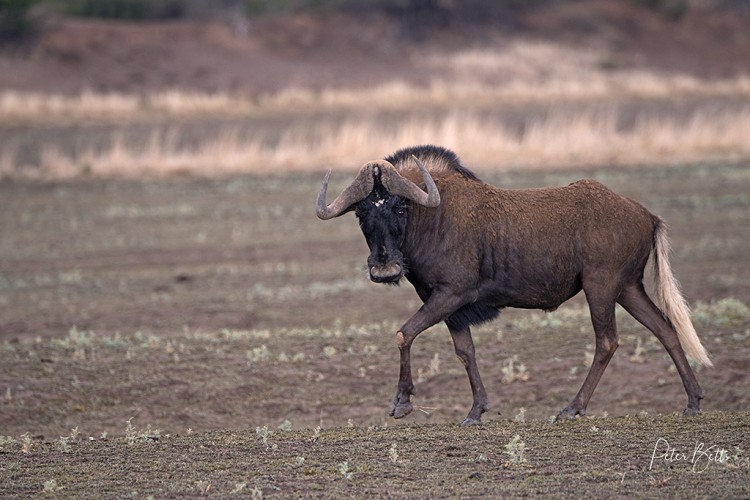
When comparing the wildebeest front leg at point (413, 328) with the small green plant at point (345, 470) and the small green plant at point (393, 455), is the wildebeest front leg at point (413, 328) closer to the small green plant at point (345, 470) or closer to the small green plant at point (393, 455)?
the small green plant at point (393, 455)

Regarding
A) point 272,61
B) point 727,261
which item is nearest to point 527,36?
point 272,61

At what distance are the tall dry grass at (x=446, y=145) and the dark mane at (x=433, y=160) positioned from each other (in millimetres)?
17427

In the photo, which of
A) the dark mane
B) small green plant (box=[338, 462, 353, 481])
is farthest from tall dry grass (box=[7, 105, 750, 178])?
small green plant (box=[338, 462, 353, 481])

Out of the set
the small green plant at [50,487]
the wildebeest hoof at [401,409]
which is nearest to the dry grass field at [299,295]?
the small green plant at [50,487]

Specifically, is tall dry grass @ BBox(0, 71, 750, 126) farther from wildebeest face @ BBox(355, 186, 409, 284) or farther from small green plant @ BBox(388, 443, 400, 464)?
small green plant @ BBox(388, 443, 400, 464)

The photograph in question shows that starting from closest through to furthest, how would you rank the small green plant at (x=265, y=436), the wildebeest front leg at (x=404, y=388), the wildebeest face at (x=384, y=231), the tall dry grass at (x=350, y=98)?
the small green plant at (x=265, y=436) < the wildebeest face at (x=384, y=231) < the wildebeest front leg at (x=404, y=388) < the tall dry grass at (x=350, y=98)

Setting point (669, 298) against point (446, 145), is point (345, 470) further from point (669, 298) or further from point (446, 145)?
point (446, 145)

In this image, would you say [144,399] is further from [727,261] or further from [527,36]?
[527,36]

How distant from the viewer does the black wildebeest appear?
8.08m

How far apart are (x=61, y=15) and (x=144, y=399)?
47.4 metres

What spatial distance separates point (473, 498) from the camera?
20.1ft

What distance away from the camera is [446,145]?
85.5 feet

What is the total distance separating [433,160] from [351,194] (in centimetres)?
90

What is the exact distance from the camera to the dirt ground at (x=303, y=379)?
6707 millimetres
